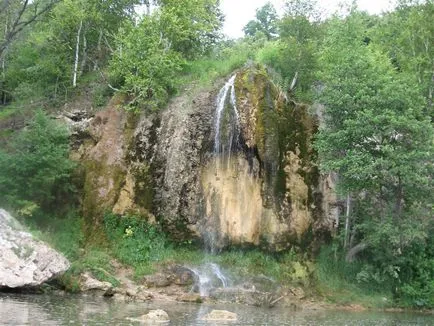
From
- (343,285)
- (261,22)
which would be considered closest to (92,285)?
(343,285)

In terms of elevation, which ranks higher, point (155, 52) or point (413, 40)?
point (413, 40)

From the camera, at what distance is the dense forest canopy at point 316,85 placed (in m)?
20.3

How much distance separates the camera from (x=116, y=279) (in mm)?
19469

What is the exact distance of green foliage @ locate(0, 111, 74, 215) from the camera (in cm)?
2124

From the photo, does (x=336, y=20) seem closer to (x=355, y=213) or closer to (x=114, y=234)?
(x=355, y=213)

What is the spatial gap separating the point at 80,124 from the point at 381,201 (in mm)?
13973

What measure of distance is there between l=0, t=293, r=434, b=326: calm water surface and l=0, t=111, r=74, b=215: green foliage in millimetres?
6099

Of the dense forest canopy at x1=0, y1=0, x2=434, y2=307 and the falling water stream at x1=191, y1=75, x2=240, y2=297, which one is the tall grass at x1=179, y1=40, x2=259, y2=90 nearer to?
the dense forest canopy at x1=0, y1=0, x2=434, y2=307

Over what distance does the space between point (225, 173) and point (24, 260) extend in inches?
355

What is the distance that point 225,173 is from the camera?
22781 millimetres

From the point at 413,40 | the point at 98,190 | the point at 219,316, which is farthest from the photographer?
the point at 413,40

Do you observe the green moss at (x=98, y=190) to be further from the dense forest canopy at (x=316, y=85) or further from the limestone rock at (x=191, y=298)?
the limestone rock at (x=191, y=298)

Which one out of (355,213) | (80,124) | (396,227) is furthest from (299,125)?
(80,124)

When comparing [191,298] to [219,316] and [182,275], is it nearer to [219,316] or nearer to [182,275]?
[182,275]
